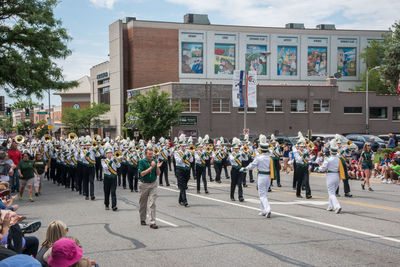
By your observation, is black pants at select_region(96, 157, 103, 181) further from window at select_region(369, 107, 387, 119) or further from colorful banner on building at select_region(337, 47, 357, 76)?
colorful banner on building at select_region(337, 47, 357, 76)

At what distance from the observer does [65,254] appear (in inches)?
163

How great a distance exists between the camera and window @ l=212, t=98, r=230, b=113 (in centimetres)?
5322

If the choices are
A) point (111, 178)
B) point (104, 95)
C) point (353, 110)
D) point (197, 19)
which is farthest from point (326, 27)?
point (111, 178)

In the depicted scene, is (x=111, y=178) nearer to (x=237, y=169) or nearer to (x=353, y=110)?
(x=237, y=169)

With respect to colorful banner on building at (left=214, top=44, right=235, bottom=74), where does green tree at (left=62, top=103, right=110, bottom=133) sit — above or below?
below

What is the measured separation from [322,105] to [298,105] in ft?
9.91

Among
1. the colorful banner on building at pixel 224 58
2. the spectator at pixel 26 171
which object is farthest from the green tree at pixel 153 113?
the spectator at pixel 26 171

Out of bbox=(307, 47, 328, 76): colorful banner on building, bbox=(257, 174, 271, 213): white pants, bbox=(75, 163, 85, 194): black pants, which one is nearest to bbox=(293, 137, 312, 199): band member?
bbox=(257, 174, 271, 213): white pants

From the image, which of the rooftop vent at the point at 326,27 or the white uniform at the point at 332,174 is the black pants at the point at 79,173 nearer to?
the white uniform at the point at 332,174

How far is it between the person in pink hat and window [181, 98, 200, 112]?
4840 cm

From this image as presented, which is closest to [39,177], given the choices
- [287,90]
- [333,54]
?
[287,90]

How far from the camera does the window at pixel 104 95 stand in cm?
7061

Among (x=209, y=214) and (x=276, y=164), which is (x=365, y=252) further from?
(x=276, y=164)

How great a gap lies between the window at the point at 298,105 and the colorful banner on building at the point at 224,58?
1572 cm
